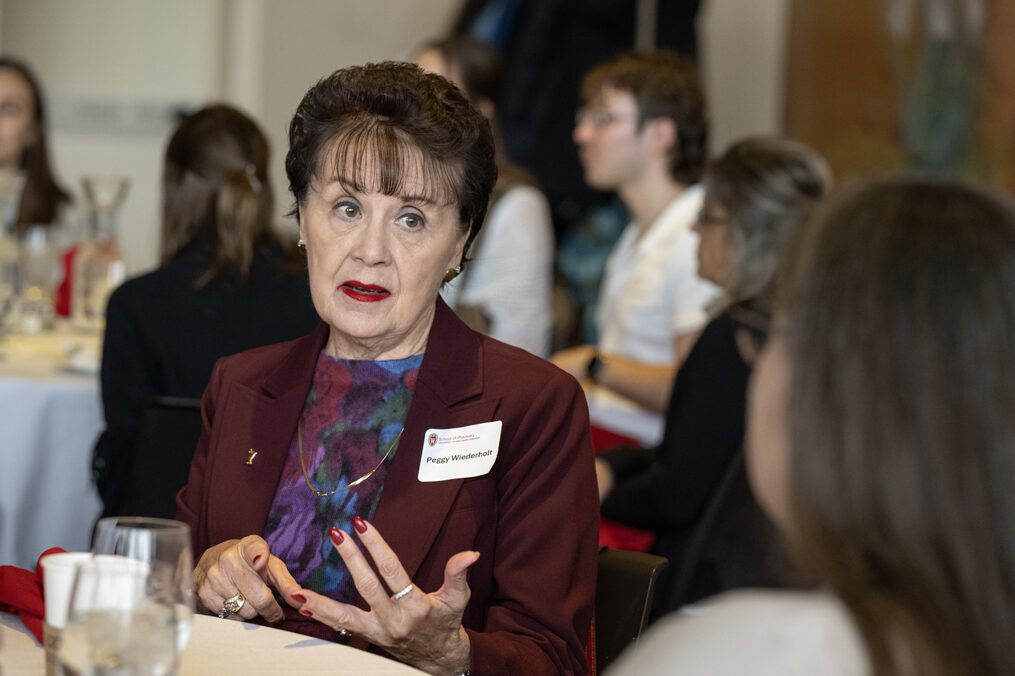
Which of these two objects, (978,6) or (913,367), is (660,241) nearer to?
(978,6)

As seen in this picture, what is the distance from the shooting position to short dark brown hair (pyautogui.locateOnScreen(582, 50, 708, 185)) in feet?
13.0

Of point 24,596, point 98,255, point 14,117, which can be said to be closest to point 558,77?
point 98,255

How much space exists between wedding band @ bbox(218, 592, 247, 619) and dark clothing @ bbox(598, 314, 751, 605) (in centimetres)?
115

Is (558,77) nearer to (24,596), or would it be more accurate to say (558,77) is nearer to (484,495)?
(484,495)

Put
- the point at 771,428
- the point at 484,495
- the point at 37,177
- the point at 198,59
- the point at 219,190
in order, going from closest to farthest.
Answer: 1. the point at 771,428
2. the point at 484,495
3. the point at 219,190
4. the point at 37,177
5. the point at 198,59

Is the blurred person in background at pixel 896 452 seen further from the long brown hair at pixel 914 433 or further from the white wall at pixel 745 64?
the white wall at pixel 745 64

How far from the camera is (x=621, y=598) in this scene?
5.85 ft

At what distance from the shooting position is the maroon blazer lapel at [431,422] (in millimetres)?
1680

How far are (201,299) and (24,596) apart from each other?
150 cm

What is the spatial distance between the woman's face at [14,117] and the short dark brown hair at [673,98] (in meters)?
2.59

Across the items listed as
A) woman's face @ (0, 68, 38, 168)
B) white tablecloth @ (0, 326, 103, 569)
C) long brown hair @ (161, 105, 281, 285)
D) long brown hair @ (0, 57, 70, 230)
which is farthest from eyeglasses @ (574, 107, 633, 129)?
woman's face @ (0, 68, 38, 168)

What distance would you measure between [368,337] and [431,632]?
519 millimetres

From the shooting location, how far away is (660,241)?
382cm

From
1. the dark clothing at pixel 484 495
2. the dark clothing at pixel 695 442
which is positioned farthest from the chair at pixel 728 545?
the dark clothing at pixel 484 495
